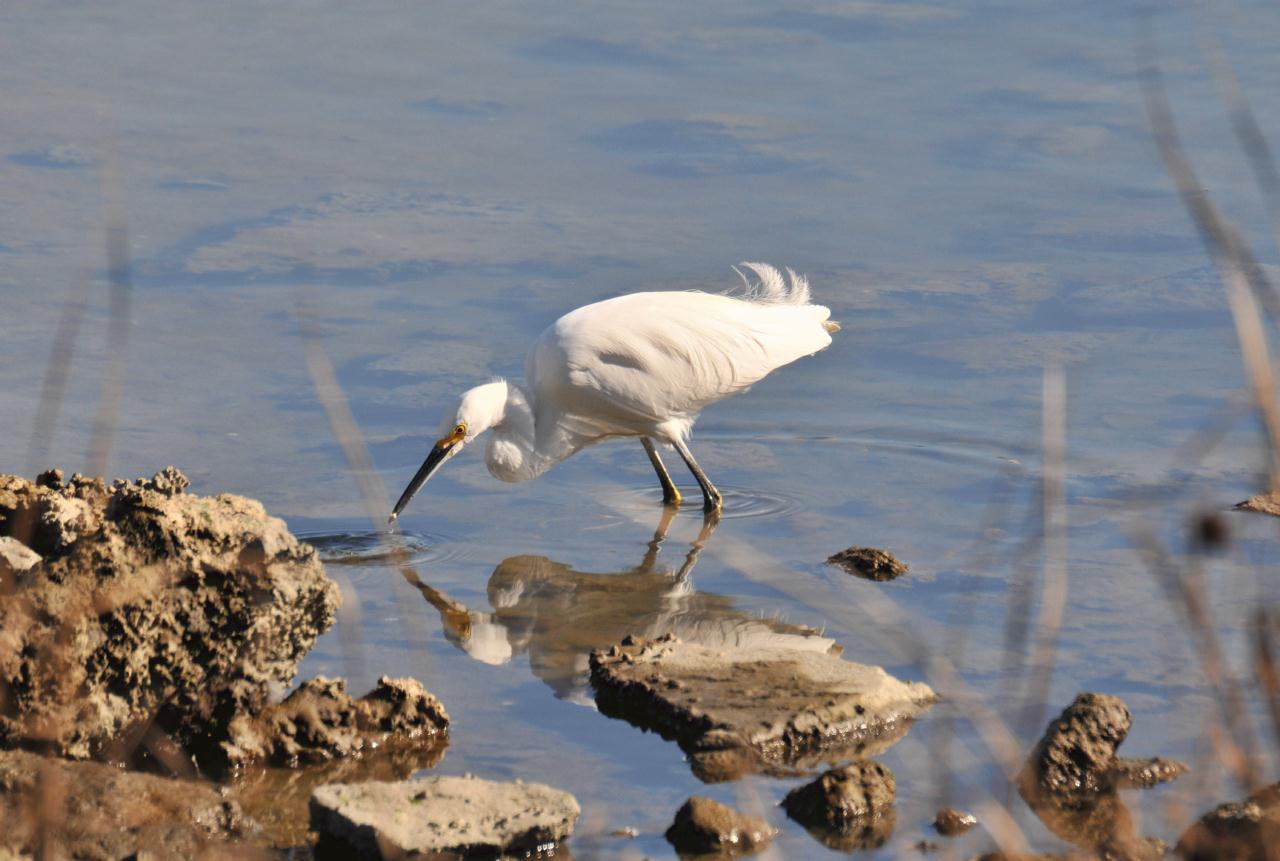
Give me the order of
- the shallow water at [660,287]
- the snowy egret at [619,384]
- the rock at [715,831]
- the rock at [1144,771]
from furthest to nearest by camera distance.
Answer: the snowy egret at [619,384]
the shallow water at [660,287]
the rock at [1144,771]
the rock at [715,831]

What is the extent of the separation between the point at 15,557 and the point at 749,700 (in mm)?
2169

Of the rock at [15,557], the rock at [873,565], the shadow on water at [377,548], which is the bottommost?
the shadow on water at [377,548]

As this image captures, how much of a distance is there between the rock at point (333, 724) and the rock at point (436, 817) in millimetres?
551

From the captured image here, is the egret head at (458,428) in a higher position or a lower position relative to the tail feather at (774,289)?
→ lower

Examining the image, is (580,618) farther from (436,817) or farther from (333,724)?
(436,817)

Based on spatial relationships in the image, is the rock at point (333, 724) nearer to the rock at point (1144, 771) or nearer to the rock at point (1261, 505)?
the rock at point (1144, 771)

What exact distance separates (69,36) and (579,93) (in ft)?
15.5

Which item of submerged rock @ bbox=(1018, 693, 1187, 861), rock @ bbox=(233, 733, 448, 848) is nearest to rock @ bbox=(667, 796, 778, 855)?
submerged rock @ bbox=(1018, 693, 1187, 861)

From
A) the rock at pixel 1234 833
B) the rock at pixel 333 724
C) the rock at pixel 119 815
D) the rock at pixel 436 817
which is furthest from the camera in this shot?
the rock at pixel 333 724

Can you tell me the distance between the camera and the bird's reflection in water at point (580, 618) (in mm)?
6465

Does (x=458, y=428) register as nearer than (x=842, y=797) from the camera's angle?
No

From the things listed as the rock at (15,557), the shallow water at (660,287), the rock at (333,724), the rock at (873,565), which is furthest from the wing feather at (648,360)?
the rock at (15,557)

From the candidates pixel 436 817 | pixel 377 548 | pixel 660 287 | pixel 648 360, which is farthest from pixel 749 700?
pixel 660 287

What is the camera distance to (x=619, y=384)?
838cm
